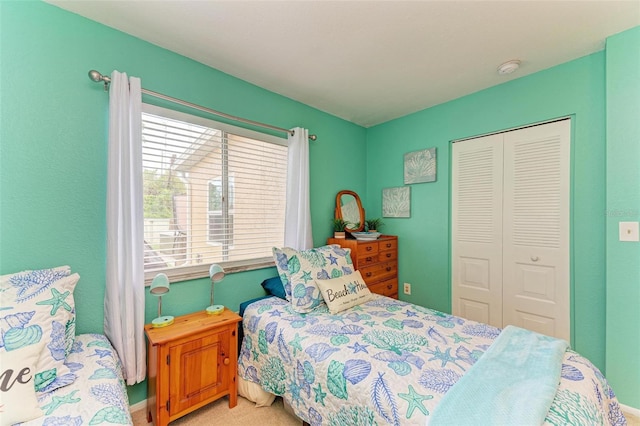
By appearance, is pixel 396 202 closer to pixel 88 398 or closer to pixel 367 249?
pixel 367 249

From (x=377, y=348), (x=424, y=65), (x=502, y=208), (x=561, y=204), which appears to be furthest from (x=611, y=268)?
(x=424, y=65)

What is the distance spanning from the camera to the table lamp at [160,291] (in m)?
1.57

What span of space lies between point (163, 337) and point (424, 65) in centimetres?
259

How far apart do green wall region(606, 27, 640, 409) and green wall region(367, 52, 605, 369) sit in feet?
0.36

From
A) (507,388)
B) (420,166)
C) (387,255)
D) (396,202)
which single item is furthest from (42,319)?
(420,166)

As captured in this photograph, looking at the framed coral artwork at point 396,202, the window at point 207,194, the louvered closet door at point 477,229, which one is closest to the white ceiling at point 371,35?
the window at point 207,194

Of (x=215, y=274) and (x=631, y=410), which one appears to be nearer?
(x=631, y=410)

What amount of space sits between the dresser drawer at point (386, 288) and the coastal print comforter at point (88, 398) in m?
2.13

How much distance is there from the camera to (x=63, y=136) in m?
1.49

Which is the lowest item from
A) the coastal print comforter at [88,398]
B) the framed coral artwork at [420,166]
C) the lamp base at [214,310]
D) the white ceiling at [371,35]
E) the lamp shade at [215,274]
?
the coastal print comforter at [88,398]

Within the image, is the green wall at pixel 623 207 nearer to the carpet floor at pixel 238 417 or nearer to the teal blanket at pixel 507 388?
the carpet floor at pixel 238 417

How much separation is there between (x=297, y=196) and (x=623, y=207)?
2.35 metres

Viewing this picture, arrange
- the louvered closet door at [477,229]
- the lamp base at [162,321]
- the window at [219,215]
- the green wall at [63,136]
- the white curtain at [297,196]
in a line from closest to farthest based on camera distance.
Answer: the green wall at [63,136] → the lamp base at [162,321] → the window at [219,215] → the louvered closet door at [477,229] → the white curtain at [297,196]

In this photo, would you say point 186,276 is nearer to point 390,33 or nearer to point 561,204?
point 390,33
